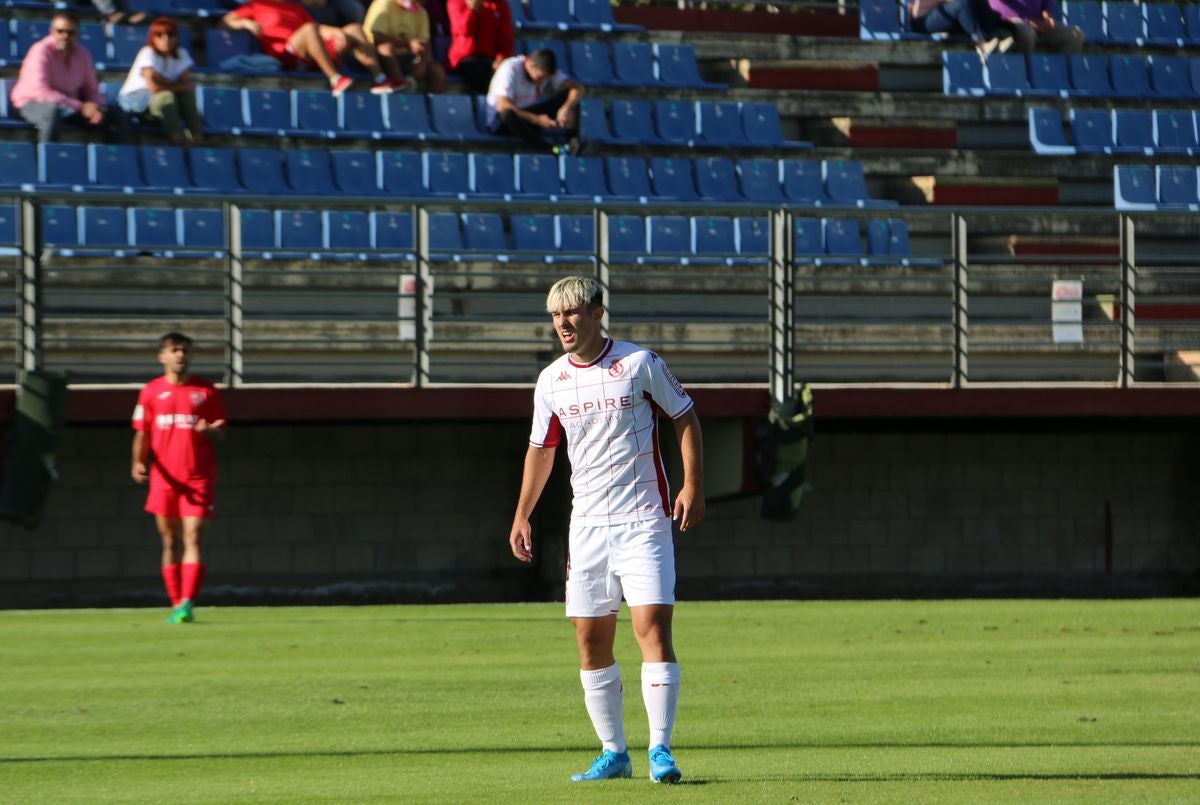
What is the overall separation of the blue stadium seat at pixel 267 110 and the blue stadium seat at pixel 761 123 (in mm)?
5107

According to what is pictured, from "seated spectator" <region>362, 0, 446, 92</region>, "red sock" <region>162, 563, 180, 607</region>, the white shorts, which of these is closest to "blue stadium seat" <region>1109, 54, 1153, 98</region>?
"seated spectator" <region>362, 0, 446, 92</region>

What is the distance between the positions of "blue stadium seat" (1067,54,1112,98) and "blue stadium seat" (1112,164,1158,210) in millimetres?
2559

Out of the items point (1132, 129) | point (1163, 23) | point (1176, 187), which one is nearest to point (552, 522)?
point (1176, 187)

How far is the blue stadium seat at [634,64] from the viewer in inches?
891

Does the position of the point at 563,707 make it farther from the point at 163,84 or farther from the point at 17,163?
the point at 163,84

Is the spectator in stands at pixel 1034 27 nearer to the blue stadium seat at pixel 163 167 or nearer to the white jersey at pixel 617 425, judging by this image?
the blue stadium seat at pixel 163 167

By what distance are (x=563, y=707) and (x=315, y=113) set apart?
37.6 feet

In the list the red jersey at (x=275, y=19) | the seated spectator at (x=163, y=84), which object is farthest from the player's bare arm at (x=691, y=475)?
the red jersey at (x=275, y=19)

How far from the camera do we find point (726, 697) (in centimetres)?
1005

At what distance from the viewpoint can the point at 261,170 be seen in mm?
18766

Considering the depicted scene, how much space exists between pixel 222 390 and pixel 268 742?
7.56 meters

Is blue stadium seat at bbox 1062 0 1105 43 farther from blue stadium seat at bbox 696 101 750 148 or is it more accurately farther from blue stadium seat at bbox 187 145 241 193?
blue stadium seat at bbox 187 145 241 193

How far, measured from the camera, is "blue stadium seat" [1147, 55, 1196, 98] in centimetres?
2495

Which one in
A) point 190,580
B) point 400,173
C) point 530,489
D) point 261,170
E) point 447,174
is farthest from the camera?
point 447,174
